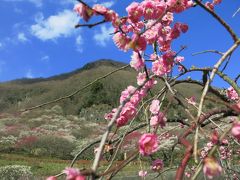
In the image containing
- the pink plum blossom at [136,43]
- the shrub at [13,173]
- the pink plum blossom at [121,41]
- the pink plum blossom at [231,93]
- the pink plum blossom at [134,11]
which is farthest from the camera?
the shrub at [13,173]

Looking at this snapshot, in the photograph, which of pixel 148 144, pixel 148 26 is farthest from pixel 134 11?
pixel 148 144

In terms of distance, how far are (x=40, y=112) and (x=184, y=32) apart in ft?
115

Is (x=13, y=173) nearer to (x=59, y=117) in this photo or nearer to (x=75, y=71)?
(x=59, y=117)

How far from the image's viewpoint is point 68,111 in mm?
41719

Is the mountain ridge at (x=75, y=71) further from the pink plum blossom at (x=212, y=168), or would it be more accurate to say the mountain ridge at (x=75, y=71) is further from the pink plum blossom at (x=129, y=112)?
the pink plum blossom at (x=212, y=168)

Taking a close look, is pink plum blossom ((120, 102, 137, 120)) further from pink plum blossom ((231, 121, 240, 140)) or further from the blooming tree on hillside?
pink plum blossom ((231, 121, 240, 140))

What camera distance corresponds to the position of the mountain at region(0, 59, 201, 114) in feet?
137

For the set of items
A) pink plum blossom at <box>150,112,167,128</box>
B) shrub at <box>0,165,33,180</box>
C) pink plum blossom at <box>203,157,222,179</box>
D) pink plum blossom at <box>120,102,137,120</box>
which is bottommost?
shrub at <box>0,165,33,180</box>

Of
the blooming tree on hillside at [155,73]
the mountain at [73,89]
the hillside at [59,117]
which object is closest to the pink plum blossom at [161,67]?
the blooming tree on hillside at [155,73]

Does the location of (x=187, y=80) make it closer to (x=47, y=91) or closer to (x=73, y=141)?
(x=73, y=141)

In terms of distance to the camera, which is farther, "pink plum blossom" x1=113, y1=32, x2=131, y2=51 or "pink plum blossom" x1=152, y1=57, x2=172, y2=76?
"pink plum blossom" x1=152, y1=57, x2=172, y2=76

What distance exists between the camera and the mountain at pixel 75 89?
4172 cm

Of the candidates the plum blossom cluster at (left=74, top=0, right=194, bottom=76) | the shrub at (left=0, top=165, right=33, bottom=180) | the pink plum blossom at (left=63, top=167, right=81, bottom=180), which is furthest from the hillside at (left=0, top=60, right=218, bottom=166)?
the pink plum blossom at (left=63, top=167, right=81, bottom=180)

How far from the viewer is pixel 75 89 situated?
1859 inches
